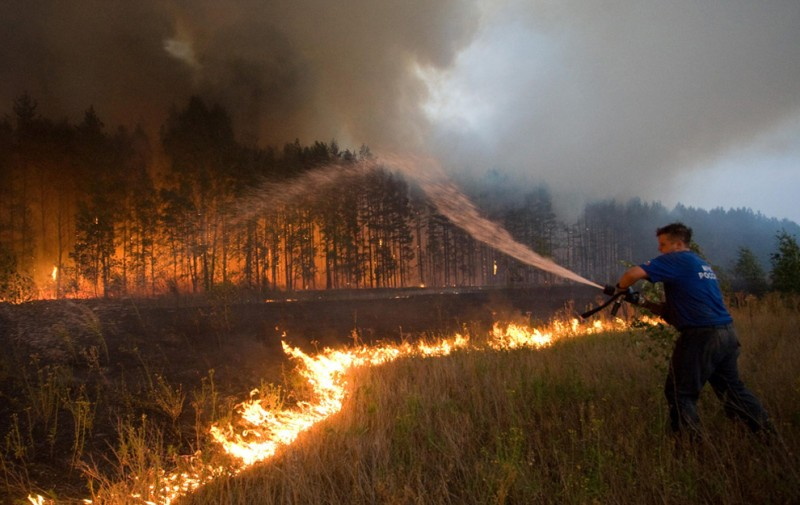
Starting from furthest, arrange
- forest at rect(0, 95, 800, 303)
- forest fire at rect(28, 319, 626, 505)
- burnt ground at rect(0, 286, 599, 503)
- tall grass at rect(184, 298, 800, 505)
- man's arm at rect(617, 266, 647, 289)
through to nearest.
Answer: forest at rect(0, 95, 800, 303), burnt ground at rect(0, 286, 599, 503), forest fire at rect(28, 319, 626, 505), man's arm at rect(617, 266, 647, 289), tall grass at rect(184, 298, 800, 505)

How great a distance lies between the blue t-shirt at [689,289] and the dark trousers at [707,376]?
4.0 inches

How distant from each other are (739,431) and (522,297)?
2513 cm

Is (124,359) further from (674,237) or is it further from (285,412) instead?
(674,237)

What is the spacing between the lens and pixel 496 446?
5117mm

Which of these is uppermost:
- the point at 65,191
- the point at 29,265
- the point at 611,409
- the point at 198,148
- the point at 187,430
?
the point at 198,148

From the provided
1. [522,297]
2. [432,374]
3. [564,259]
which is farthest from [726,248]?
[432,374]

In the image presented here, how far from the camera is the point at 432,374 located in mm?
8117

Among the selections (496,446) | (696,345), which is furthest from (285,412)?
(696,345)

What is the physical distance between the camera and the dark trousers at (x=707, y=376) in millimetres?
4359

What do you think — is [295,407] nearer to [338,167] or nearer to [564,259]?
[338,167]

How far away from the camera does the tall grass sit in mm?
3855

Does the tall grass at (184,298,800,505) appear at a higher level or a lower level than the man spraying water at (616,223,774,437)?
lower

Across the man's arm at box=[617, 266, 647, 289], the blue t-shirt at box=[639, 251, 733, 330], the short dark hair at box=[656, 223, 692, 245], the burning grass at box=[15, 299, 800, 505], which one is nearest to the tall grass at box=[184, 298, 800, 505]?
the burning grass at box=[15, 299, 800, 505]

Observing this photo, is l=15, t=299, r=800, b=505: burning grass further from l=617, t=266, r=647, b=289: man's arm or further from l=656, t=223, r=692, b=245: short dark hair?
l=656, t=223, r=692, b=245: short dark hair
